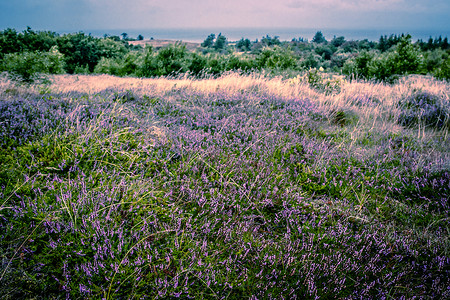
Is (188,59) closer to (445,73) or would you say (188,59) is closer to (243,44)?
(445,73)

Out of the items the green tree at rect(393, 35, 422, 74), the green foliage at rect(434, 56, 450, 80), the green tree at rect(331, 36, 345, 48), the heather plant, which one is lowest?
the heather plant

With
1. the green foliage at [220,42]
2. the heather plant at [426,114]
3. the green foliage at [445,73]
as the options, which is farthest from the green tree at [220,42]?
the heather plant at [426,114]

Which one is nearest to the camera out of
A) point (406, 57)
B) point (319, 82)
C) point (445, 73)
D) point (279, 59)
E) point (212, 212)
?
point (212, 212)

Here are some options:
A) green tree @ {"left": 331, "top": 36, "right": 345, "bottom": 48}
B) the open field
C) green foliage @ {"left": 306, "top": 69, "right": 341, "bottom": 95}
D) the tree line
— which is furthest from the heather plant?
green tree @ {"left": 331, "top": 36, "right": 345, "bottom": 48}

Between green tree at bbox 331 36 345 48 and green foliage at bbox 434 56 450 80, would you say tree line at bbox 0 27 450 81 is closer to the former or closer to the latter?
green foliage at bbox 434 56 450 80

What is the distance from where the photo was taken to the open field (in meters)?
1.95

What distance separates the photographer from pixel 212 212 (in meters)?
2.60

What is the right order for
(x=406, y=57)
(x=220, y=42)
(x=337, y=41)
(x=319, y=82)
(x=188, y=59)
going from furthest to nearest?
(x=220, y=42), (x=337, y=41), (x=188, y=59), (x=406, y=57), (x=319, y=82)

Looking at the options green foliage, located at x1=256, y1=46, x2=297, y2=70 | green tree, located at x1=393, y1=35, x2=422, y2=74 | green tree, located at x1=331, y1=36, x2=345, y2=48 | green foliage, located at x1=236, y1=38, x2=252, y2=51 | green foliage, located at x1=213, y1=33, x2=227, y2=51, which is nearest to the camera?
green tree, located at x1=393, y1=35, x2=422, y2=74

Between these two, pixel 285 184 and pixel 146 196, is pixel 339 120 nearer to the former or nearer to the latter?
pixel 285 184

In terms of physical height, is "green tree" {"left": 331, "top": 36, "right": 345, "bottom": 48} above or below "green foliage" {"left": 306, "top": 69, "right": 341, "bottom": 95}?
above

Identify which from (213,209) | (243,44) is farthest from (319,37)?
(213,209)

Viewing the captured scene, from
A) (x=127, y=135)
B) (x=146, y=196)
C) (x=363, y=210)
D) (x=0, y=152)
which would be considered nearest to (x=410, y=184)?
(x=363, y=210)

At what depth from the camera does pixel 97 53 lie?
169 feet
